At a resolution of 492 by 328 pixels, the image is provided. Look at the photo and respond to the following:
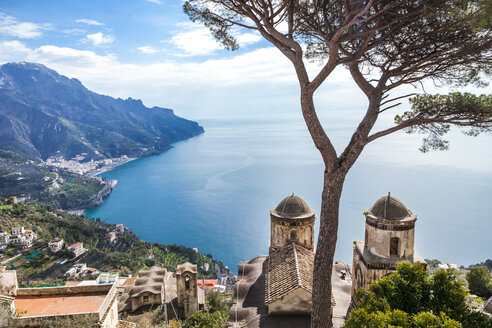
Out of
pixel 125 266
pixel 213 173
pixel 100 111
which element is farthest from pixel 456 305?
pixel 100 111

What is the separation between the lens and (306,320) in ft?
25.1

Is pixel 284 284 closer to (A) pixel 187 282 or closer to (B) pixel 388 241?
(B) pixel 388 241

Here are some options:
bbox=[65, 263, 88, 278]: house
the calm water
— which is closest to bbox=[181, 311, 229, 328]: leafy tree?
bbox=[65, 263, 88, 278]: house

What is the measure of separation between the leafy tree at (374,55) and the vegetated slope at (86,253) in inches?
1176

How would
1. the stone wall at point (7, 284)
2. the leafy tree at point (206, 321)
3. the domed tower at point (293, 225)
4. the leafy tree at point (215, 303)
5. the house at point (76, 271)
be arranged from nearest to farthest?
1. the stone wall at point (7, 284)
2. the leafy tree at point (206, 321)
3. the domed tower at point (293, 225)
4. the leafy tree at point (215, 303)
5. the house at point (76, 271)

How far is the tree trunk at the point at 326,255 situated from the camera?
4992mm

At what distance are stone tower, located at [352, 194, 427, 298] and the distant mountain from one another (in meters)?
127

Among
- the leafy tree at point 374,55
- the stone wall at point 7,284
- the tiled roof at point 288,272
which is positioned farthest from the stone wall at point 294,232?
the stone wall at point 7,284

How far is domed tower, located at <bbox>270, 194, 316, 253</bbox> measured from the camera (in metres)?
10.1

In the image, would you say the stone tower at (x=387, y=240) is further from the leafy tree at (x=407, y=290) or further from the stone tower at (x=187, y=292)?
the stone tower at (x=187, y=292)

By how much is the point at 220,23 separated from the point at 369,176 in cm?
6513

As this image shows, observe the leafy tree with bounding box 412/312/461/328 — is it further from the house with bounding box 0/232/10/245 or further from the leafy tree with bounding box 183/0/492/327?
the house with bounding box 0/232/10/245

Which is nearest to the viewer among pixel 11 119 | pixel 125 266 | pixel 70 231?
pixel 125 266

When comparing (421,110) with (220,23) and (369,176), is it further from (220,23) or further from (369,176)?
(369,176)
